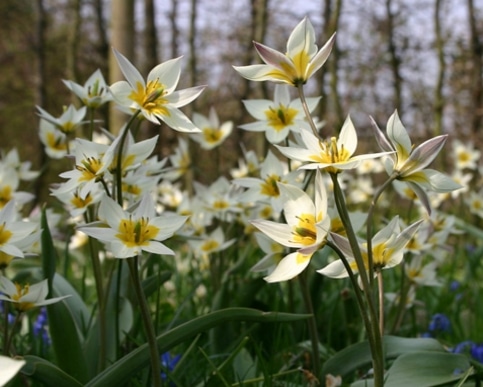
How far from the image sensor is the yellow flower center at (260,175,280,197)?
1.77m

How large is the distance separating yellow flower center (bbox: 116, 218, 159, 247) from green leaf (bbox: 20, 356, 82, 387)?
0.82 feet

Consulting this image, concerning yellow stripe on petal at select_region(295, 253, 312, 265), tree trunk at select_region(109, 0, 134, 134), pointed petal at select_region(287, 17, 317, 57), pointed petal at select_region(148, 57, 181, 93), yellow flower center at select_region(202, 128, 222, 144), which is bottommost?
yellow stripe on petal at select_region(295, 253, 312, 265)

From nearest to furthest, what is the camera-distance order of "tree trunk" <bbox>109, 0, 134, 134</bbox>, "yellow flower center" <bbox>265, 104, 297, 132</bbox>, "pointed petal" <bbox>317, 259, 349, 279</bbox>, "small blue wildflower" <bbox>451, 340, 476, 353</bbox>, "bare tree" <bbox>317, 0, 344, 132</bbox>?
"pointed petal" <bbox>317, 259, 349, 279</bbox> < "yellow flower center" <bbox>265, 104, 297, 132</bbox> < "small blue wildflower" <bbox>451, 340, 476, 353</bbox> < "tree trunk" <bbox>109, 0, 134, 134</bbox> < "bare tree" <bbox>317, 0, 344, 132</bbox>

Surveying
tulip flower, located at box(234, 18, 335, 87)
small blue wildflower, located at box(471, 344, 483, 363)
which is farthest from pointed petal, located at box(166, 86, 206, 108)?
small blue wildflower, located at box(471, 344, 483, 363)

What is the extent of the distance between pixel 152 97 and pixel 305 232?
15.9 inches

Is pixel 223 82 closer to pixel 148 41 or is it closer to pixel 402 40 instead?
pixel 402 40

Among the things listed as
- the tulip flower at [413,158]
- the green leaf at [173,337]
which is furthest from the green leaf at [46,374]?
the tulip flower at [413,158]

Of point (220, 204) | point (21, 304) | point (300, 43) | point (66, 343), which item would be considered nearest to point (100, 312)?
point (66, 343)

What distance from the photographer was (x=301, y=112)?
175 centimetres

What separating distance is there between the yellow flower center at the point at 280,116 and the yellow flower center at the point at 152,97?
505mm

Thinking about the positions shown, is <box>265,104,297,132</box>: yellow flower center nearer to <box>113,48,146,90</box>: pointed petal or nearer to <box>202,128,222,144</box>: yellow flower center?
<box>113,48,146,90</box>: pointed petal

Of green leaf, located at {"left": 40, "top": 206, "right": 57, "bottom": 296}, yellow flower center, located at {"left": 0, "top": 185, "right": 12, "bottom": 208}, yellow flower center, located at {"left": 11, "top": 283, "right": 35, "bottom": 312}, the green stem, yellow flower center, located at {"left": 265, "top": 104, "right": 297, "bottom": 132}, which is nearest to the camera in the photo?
the green stem

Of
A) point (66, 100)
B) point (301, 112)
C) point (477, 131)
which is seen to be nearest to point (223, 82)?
point (66, 100)

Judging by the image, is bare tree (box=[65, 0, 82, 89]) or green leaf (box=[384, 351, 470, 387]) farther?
bare tree (box=[65, 0, 82, 89])
